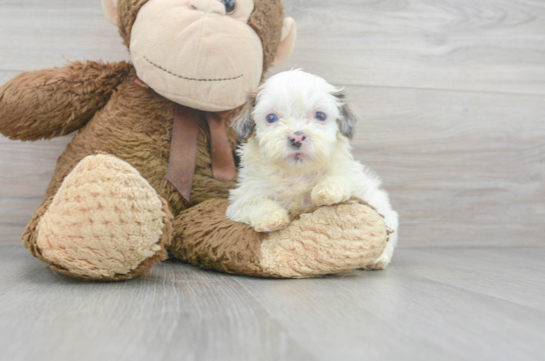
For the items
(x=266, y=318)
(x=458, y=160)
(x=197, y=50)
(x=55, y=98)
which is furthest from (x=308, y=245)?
(x=458, y=160)

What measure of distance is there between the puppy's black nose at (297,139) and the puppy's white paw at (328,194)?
4.6 inches

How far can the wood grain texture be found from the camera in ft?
1.97

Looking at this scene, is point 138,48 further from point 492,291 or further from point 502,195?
point 502,195

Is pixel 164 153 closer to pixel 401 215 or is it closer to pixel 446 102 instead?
pixel 401 215

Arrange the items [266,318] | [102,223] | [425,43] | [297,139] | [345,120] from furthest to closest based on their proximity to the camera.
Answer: [425,43] → [345,120] → [297,139] → [102,223] → [266,318]

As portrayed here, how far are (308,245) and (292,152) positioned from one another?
22 centimetres

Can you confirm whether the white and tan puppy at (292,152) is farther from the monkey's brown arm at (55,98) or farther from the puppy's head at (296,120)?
the monkey's brown arm at (55,98)

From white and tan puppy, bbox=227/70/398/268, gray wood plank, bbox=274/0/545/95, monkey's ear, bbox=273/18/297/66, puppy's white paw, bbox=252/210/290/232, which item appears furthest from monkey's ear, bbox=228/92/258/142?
gray wood plank, bbox=274/0/545/95

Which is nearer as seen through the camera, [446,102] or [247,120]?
[247,120]

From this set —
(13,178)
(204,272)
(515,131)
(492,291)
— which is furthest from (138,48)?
(515,131)

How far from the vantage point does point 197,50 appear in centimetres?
114

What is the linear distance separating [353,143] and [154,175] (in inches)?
30.8

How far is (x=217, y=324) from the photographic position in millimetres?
696

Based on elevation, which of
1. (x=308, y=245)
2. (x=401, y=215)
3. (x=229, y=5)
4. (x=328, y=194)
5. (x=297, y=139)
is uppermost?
(x=229, y=5)
